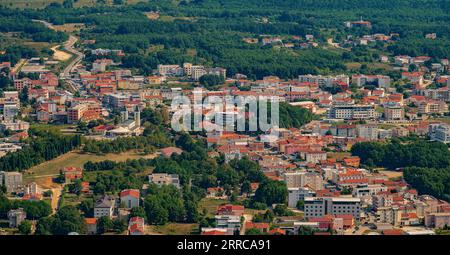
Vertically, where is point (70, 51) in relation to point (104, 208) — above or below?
above

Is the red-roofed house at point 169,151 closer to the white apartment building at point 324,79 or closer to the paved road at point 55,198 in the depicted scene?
the paved road at point 55,198

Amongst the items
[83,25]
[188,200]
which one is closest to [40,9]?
[83,25]

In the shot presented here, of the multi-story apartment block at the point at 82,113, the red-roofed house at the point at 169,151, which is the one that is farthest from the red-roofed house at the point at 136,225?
the multi-story apartment block at the point at 82,113

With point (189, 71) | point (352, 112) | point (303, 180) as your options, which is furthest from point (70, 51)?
point (303, 180)

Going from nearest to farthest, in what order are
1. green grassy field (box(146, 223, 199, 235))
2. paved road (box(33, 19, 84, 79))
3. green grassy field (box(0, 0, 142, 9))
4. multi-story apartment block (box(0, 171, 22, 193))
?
green grassy field (box(146, 223, 199, 235)) < multi-story apartment block (box(0, 171, 22, 193)) < paved road (box(33, 19, 84, 79)) < green grassy field (box(0, 0, 142, 9))

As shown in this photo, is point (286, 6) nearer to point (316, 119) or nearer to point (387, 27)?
point (387, 27)

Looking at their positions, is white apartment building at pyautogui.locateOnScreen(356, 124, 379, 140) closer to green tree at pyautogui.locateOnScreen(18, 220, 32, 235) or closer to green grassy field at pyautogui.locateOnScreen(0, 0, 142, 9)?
green tree at pyautogui.locateOnScreen(18, 220, 32, 235)

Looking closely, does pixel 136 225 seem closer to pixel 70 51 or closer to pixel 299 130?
pixel 299 130

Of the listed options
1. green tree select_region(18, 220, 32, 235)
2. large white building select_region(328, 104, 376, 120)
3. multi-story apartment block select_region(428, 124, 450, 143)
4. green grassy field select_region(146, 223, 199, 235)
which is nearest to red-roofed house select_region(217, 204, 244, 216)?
green grassy field select_region(146, 223, 199, 235)
